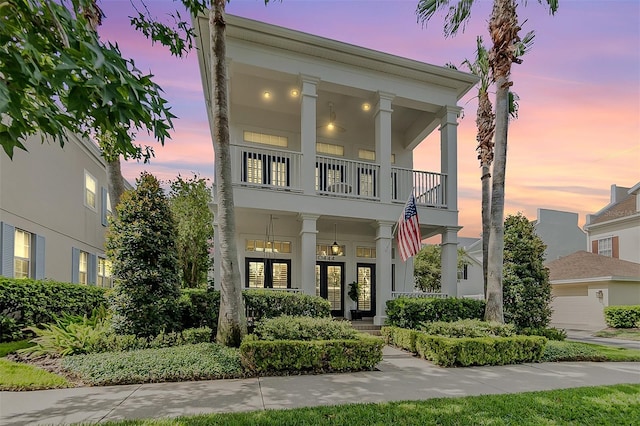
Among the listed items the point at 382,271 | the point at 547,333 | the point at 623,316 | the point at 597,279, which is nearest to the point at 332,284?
the point at 382,271

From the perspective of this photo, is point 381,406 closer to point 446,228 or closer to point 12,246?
point 446,228

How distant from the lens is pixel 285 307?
9.21 meters

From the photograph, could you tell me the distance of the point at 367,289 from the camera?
13.5 meters

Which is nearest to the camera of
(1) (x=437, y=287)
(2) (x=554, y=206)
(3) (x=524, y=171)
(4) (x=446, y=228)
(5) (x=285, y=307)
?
(5) (x=285, y=307)

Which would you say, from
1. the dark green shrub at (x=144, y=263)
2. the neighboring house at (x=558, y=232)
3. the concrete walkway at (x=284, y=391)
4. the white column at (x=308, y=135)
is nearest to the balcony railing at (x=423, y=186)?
the white column at (x=308, y=135)

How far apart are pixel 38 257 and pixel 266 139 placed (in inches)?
312

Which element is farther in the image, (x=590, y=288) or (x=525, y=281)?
(x=590, y=288)

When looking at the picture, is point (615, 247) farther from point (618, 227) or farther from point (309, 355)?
point (309, 355)

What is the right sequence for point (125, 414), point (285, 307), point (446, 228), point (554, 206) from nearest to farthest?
point (125, 414)
point (285, 307)
point (446, 228)
point (554, 206)

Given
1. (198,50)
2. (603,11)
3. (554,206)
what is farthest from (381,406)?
(554,206)

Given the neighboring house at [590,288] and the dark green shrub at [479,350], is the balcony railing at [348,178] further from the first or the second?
the neighboring house at [590,288]

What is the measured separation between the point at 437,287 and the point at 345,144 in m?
16.4

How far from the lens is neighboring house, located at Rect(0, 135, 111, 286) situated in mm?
9984

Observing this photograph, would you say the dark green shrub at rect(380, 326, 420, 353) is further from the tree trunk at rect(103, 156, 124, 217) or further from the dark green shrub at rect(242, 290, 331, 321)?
the tree trunk at rect(103, 156, 124, 217)
